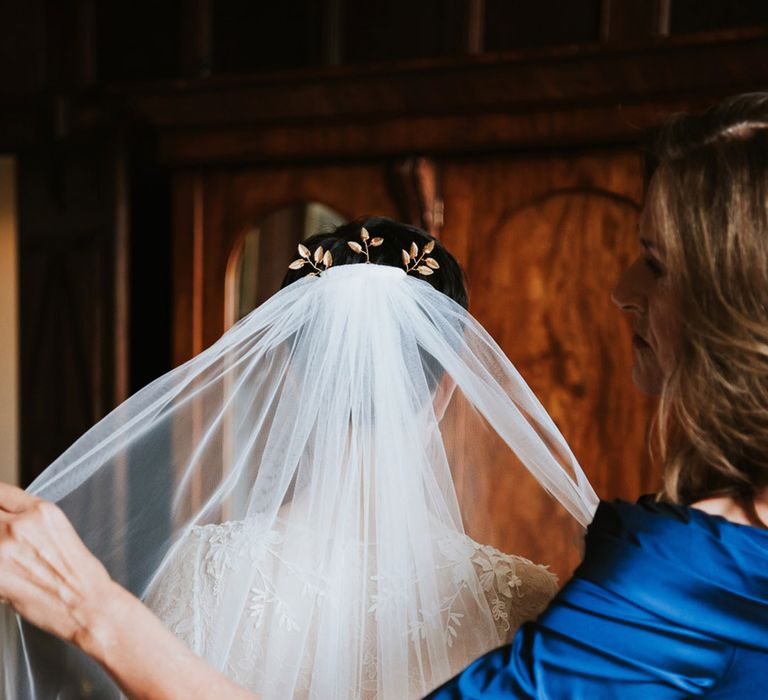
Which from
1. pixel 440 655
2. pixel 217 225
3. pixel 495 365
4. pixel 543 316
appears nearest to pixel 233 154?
pixel 217 225

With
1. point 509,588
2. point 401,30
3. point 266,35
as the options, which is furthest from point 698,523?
point 266,35

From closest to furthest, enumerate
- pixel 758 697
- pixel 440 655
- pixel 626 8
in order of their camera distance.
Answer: pixel 758 697
pixel 440 655
pixel 626 8

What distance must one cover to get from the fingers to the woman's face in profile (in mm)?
637

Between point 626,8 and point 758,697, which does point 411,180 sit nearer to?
point 626,8

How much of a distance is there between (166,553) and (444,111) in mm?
1391

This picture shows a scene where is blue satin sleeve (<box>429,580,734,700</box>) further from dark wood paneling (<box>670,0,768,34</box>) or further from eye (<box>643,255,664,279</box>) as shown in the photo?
dark wood paneling (<box>670,0,768,34</box>)

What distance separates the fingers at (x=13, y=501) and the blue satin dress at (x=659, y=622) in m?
0.48

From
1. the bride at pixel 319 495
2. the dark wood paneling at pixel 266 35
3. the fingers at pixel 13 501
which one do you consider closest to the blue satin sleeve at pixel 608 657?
the bride at pixel 319 495

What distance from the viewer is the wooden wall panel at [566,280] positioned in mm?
2162

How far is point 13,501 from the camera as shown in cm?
97

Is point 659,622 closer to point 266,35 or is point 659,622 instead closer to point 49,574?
point 49,574

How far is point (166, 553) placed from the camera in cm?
118

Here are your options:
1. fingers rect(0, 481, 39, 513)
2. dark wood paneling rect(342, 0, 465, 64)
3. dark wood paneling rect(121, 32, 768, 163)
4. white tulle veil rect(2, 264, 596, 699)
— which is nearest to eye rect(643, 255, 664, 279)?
white tulle veil rect(2, 264, 596, 699)

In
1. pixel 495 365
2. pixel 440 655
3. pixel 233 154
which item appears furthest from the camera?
pixel 233 154
